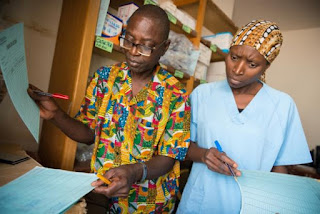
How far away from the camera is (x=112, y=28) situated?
1.20 metres

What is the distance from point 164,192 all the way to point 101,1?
995mm

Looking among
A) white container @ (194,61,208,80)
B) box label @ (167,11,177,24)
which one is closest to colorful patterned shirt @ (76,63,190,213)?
box label @ (167,11,177,24)

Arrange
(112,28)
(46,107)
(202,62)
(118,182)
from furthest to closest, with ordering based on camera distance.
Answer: (202,62) → (112,28) → (46,107) → (118,182)

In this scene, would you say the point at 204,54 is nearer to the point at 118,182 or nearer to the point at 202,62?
the point at 202,62

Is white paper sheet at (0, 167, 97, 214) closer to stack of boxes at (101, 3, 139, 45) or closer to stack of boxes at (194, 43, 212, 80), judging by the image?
stack of boxes at (101, 3, 139, 45)

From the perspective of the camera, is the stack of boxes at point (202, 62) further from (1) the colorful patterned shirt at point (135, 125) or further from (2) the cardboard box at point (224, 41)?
(1) the colorful patterned shirt at point (135, 125)

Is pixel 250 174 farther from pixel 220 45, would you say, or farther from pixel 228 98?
pixel 220 45

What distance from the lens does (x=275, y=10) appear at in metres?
3.23

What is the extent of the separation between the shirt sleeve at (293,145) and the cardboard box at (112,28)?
3.22 ft

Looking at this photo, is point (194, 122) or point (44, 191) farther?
point (194, 122)

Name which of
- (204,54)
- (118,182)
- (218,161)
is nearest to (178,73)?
(204,54)

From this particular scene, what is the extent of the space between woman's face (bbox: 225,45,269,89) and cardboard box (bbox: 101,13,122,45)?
2.14 feet

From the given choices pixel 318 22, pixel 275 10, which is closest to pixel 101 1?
pixel 275 10

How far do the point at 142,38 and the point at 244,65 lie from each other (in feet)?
1.53
